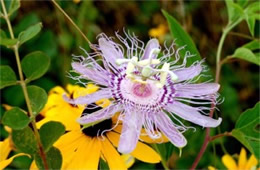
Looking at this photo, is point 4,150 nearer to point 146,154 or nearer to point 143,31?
point 146,154

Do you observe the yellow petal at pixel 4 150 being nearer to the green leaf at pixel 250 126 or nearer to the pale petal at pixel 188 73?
the pale petal at pixel 188 73

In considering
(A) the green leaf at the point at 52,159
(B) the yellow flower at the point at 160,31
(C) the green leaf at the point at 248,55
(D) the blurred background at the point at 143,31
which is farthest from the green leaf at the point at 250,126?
(B) the yellow flower at the point at 160,31

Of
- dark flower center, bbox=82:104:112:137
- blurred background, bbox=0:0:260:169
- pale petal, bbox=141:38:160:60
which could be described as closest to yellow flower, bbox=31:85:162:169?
dark flower center, bbox=82:104:112:137

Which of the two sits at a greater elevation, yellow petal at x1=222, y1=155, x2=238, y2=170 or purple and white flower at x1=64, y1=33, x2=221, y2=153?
purple and white flower at x1=64, y1=33, x2=221, y2=153

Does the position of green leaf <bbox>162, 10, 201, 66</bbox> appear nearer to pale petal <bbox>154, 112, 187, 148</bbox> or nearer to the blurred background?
pale petal <bbox>154, 112, 187, 148</bbox>

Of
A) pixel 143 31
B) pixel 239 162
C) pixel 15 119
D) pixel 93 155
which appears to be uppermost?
pixel 15 119

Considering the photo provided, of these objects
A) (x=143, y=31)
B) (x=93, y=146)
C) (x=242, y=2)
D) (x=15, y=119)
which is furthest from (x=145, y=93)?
(x=143, y=31)

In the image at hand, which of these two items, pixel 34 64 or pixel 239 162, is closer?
pixel 34 64
